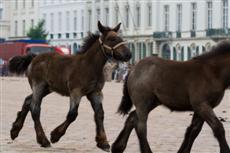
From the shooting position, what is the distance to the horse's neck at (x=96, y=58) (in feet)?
42.3

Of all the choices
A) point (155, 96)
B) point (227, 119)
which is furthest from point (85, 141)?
point (227, 119)

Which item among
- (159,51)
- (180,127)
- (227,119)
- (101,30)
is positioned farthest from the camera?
(159,51)

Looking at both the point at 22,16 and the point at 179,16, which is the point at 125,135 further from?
the point at 22,16

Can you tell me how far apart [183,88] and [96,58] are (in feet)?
8.11

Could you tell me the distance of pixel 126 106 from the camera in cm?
1162

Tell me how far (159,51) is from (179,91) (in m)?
68.9

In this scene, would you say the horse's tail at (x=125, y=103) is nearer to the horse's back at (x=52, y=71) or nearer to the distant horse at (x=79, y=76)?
the distant horse at (x=79, y=76)

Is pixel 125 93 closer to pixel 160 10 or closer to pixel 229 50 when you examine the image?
pixel 229 50

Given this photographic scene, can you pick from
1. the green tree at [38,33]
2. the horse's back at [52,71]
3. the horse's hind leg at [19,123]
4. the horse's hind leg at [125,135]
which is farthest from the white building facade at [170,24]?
the horse's hind leg at [125,135]

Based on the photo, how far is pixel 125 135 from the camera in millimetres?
11469

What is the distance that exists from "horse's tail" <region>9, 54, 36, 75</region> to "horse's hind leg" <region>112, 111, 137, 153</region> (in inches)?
134

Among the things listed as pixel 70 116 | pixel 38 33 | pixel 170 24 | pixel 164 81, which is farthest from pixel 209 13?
pixel 164 81

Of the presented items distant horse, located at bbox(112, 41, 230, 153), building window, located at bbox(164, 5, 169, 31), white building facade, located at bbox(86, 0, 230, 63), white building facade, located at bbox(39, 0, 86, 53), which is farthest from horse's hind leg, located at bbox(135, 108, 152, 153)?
white building facade, located at bbox(39, 0, 86, 53)

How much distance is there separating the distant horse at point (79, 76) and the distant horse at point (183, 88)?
1.05m
